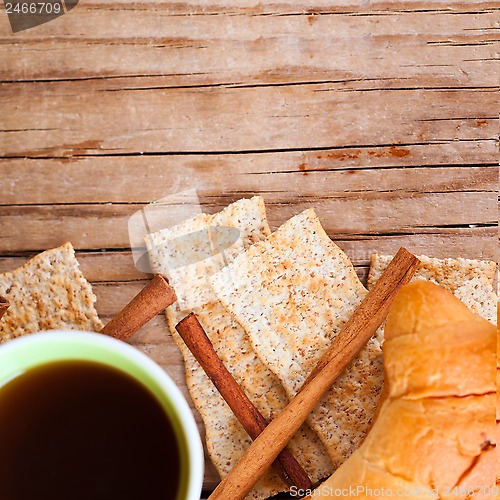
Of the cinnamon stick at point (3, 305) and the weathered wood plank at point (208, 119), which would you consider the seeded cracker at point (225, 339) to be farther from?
the cinnamon stick at point (3, 305)

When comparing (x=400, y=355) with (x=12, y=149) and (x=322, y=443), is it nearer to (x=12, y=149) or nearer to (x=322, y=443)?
(x=322, y=443)

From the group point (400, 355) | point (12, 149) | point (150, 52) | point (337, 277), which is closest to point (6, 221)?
point (12, 149)

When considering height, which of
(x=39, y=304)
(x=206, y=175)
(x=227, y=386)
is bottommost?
(x=227, y=386)

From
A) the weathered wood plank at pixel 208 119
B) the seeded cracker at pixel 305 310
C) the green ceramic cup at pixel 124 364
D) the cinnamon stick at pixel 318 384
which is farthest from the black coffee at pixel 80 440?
the weathered wood plank at pixel 208 119

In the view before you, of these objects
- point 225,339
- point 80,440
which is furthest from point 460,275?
point 80,440

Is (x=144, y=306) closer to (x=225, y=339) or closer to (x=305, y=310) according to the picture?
(x=225, y=339)
